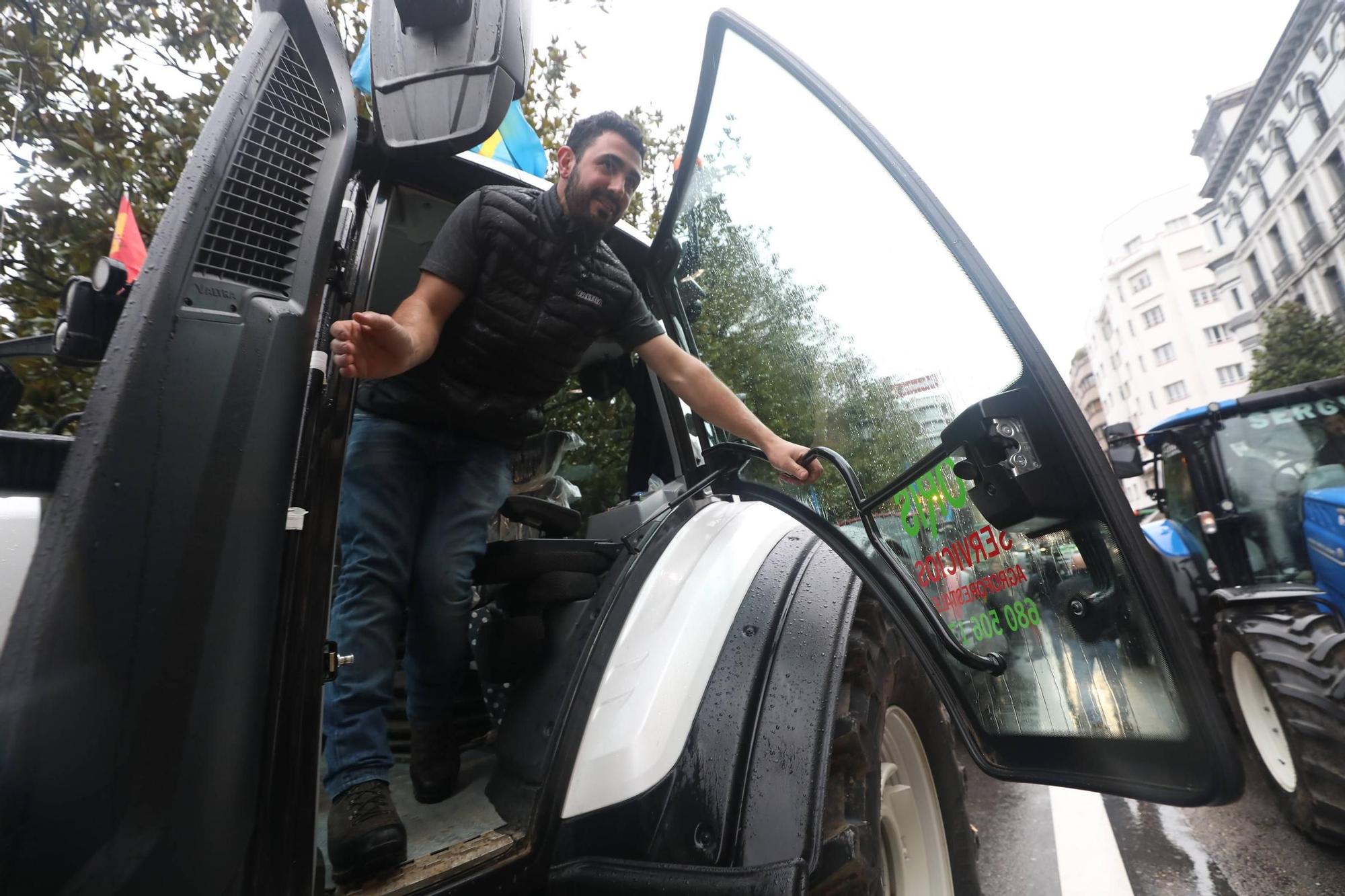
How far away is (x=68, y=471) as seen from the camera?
0.85 m

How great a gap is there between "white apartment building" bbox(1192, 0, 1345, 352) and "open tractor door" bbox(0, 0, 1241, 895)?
14.0 feet

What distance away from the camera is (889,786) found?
5.82 feet

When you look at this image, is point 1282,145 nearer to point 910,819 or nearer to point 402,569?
point 910,819

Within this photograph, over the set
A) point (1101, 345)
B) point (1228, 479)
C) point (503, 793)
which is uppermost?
point (1101, 345)

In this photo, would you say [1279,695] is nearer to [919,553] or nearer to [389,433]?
[919,553]

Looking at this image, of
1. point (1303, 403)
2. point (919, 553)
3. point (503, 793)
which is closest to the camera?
point (919, 553)

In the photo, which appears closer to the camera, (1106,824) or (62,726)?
(62,726)

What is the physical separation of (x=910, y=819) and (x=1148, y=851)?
1997mm

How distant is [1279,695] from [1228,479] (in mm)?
1465

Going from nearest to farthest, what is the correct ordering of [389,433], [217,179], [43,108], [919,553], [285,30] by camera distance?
[217,179], [285,30], [919,553], [389,433], [43,108]

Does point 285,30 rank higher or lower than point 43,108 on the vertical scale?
lower

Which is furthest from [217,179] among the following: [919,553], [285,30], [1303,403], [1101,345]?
[1101,345]

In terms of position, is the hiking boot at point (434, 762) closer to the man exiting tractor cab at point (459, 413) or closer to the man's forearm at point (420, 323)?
the man exiting tractor cab at point (459, 413)

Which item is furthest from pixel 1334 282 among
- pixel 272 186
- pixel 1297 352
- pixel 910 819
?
pixel 272 186
